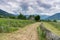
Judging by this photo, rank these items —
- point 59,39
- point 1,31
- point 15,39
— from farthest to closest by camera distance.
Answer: point 1,31
point 15,39
point 59,39

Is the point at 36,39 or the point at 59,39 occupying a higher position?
the point at 59,39

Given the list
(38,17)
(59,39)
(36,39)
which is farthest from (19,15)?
(59,39)

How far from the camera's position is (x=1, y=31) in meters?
34.8

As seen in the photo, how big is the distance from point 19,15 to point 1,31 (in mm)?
103571

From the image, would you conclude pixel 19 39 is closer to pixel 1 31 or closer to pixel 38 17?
pixel 1 31

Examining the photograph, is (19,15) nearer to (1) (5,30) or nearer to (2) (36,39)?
(1) (5,30)

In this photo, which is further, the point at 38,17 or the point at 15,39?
the point at 38,17

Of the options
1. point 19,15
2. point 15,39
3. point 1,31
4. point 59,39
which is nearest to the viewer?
point 59,39

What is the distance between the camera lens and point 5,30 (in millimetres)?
36625

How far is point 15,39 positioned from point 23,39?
1204 mm

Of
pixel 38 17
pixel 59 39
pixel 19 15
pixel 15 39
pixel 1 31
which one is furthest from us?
pixel 19 15

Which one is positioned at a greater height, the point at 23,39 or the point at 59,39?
the point at 59,39

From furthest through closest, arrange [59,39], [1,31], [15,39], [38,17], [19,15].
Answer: [19,15]
[38,17]
[1,31]
[15,39]
[59,39]

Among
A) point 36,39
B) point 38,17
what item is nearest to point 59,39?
point 36,39
